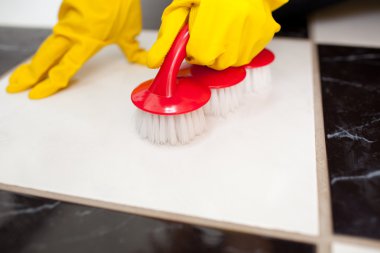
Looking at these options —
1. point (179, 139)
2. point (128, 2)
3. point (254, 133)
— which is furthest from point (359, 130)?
point (128, 2)

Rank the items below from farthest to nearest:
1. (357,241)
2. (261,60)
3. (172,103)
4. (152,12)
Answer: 1. (152,12)
2. (261,60)
3. (172,103)
4. (357,241)

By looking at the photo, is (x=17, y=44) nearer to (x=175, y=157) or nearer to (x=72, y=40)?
(x=72, y=40)

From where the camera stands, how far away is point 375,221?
399 mm

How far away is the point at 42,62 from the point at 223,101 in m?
0.32

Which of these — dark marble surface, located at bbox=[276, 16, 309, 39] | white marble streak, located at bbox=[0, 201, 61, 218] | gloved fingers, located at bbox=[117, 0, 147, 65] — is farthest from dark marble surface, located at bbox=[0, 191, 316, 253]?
dark marble surface, located at bbox=[276, 16, 309, 39]

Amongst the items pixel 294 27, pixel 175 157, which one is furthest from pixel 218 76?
pixel 294 27

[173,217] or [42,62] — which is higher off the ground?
[42,62]

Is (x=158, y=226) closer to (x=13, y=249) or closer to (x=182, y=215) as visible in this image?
(x=182, y=215)

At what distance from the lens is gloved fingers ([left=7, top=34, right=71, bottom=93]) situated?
0.65 metres

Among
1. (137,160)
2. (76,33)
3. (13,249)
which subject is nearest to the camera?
(13,249)

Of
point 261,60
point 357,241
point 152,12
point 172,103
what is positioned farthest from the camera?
point 152,12

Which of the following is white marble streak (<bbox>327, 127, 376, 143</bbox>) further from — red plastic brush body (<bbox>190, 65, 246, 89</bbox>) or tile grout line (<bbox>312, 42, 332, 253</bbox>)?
red plastic brush body (<bbox>190, 65, 246, 89</bbox>)

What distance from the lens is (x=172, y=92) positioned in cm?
50

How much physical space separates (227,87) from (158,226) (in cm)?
24
